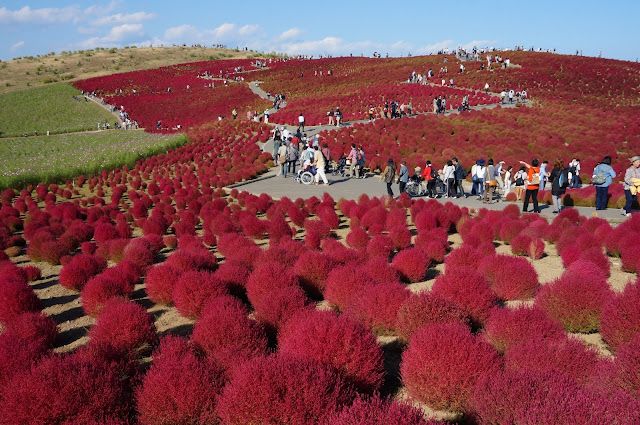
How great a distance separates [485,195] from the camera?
1611 centimetres

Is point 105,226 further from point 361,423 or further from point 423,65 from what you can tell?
point 423,65

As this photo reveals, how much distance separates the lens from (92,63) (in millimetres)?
99812

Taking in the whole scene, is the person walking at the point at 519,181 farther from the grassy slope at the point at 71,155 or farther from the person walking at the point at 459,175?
the grassy slope at the point at 71,155

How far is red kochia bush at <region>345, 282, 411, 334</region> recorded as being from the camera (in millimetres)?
5953

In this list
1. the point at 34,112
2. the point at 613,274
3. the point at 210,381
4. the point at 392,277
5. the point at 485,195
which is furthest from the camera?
the point at 34,112

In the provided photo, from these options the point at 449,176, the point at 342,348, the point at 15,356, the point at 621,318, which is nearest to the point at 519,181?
the point at 449,176

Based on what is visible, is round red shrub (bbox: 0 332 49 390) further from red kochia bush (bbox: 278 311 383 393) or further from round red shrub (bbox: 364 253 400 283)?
round red shrub (bbox: 364 253 400 283)

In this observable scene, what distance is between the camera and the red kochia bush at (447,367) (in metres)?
4.12

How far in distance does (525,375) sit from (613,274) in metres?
6.39

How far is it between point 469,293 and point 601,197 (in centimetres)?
1015

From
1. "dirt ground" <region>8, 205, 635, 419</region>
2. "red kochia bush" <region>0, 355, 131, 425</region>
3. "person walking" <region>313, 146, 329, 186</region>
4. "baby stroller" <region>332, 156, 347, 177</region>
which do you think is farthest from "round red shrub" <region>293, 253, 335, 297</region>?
"baby stroller" <region>332, 156, 347, 177</region>

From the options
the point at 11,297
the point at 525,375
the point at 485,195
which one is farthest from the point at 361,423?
the point at 485,195

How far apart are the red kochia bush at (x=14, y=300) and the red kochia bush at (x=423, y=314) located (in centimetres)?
578

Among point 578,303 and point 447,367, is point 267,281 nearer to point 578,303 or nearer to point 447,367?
point 447,367
